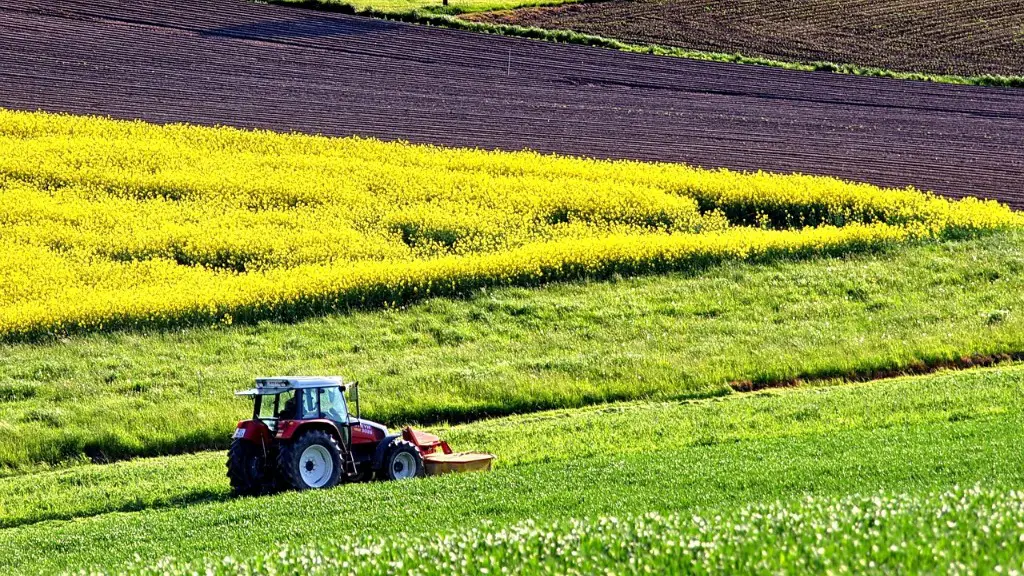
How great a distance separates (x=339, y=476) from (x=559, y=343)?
9082 millimetres

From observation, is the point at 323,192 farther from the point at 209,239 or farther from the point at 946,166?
the point at 946,166

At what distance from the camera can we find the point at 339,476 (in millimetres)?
17203

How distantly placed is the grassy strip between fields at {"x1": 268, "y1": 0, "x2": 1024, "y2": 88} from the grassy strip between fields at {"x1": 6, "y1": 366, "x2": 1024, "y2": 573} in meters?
31.5

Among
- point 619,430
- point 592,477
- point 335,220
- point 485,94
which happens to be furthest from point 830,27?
point 592,477

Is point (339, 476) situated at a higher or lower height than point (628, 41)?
lower

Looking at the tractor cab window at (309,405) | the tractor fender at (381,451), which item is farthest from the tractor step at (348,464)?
the tractor cab window at (309,405)

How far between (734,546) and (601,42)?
4530cm

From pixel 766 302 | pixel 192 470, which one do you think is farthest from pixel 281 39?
pixel 192 470

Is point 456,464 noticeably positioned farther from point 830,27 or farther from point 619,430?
point 830,27

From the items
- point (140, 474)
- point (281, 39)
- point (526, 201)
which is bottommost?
point (140, 474)

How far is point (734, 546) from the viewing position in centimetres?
973

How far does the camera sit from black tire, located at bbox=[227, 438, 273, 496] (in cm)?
1706

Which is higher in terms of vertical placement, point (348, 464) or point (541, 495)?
point (541, 495)

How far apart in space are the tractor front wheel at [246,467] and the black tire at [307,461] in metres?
0.31
